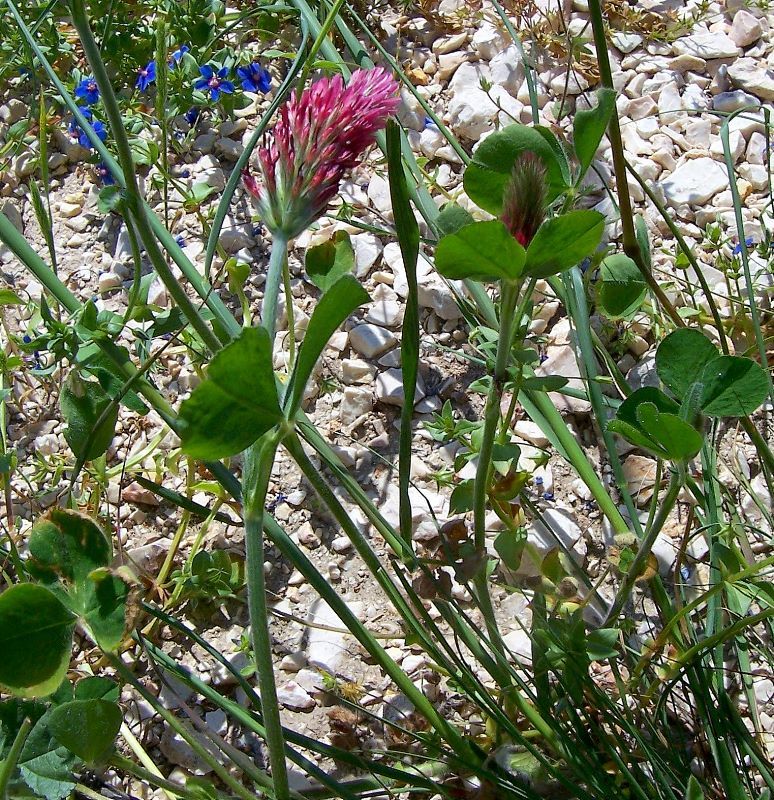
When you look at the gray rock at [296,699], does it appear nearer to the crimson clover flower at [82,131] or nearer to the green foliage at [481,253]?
the green foliage at [481,253]

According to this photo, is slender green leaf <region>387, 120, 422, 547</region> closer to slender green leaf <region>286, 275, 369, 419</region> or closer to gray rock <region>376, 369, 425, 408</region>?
slender green leaf <region>286, 275, 369, 419</region>

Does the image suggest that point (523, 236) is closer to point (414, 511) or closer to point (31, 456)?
point (414, 511)

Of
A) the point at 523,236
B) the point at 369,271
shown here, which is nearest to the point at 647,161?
the point at 369,271

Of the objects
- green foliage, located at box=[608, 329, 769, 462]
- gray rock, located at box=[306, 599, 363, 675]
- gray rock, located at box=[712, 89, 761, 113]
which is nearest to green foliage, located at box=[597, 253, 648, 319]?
green foliage, located at box=[608, 329, 769, 462]

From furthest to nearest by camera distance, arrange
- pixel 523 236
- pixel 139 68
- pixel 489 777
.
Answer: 1. pixel 139 68
2. pixel 489 777
3. pixel 523 236

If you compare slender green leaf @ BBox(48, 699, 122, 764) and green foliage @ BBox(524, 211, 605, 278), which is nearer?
green foliage @ BBox(524, 211, 605, 278)

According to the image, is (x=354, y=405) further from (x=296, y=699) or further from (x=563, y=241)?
(x=563, y=241)

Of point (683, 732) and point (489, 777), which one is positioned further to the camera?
point (683, 732)
